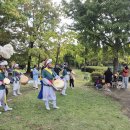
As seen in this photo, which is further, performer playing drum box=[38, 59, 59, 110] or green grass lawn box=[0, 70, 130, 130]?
performer playing drum box=[38, 59, 59, 110]

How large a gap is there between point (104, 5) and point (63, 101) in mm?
9968

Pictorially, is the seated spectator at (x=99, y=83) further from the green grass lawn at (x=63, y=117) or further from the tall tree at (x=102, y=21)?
the green grass lawn at (x=63, y=117)

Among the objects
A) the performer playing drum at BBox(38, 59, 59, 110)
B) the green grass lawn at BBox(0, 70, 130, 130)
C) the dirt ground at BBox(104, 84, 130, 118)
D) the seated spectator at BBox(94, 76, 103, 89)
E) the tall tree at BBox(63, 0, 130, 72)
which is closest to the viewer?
the green grass lawn at BBox(0, 70, 130, 130)

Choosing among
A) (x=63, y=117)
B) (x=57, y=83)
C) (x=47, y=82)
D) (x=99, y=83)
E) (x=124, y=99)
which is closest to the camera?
(x=63, y=117)

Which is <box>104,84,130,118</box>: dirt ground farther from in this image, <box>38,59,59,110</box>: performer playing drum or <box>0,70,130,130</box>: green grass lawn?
<box>38,59,59,110</box>: performer playing drum

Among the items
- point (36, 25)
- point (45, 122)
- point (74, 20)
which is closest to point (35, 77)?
point (74, 20)

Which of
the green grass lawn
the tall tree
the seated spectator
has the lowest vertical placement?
the green grass lawn

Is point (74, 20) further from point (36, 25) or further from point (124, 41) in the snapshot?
point (36, 25)

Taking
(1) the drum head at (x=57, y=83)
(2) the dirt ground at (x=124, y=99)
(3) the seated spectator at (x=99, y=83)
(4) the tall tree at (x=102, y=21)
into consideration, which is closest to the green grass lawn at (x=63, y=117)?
(2) the dirt ground at (x=124, y=99)

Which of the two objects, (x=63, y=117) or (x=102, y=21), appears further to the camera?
(x=102, y=21)

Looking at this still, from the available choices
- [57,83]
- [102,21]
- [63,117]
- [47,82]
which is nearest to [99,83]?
[102,21]

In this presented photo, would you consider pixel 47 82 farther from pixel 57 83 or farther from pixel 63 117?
pixel 63 117

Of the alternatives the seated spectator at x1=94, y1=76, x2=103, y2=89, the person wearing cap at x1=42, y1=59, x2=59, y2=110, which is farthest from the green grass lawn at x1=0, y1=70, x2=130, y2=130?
the seated spectator at x1=94, y1=76, x2=103, y2=89

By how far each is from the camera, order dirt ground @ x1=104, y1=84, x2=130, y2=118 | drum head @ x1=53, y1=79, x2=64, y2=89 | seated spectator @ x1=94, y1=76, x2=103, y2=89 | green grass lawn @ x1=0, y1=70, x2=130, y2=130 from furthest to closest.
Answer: seated spectator @ x1=94, y1=76, x2=103, y2=89, dirt ground @ x1=104, y1=84, x2=130, y2=118, drum head @ x1=53, y1=79, x2=64, y2=89, green grass lawn @ x1=0, y1=70, x2=130, y2=130
